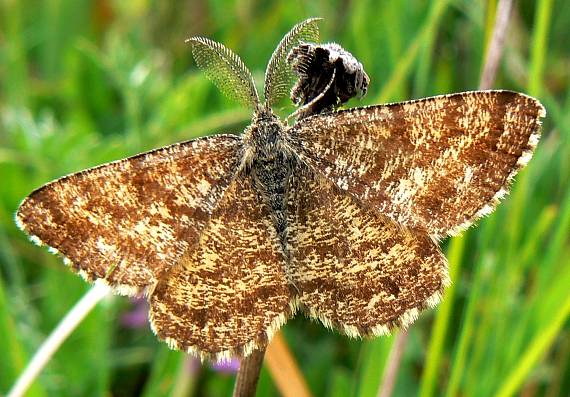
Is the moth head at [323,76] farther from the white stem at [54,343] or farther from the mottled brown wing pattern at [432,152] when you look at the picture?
the white stem at [54,343]

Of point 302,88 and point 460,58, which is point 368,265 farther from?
point 460,58

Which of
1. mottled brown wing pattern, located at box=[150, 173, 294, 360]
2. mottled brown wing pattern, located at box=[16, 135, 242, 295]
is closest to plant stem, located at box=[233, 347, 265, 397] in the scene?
mottled brown wing pattern, located at box=[150, 173, 294, 360]

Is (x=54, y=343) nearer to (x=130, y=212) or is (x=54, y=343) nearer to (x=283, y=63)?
(x=130, y=212)

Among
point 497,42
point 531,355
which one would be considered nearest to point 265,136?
point 497,42

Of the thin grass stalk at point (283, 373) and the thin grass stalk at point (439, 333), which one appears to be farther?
the thin grass stalk at point (283, 373)

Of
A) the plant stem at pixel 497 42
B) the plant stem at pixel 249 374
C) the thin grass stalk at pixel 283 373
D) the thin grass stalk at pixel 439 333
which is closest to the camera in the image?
the plant stem at pixel 249 374

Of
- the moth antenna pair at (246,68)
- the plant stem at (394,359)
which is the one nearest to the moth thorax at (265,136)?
the moth antenna pair at (246,68)

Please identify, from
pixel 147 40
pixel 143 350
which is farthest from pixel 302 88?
pixel 147 40
